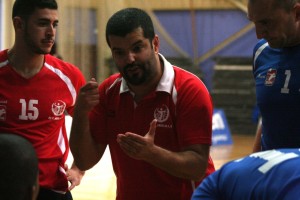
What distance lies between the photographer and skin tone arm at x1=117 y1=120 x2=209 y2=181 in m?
2.79

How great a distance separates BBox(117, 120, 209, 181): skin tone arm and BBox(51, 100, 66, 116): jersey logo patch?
1.11 metres

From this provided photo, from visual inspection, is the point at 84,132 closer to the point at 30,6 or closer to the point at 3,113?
the point at 3,113

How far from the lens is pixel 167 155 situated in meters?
2.86

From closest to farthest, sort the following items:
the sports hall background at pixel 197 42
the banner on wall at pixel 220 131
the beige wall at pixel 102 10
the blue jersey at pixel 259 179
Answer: the blue jersey at pixel 259 179 < the banner on wall at pixel 220 131 < the beige wall at pixel 102 10 < the sports hall background at pixel 197 42

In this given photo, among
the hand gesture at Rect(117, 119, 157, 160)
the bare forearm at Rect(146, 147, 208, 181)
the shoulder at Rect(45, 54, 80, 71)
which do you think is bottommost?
the bare forearm at Rect(146, 147, 208, 181)

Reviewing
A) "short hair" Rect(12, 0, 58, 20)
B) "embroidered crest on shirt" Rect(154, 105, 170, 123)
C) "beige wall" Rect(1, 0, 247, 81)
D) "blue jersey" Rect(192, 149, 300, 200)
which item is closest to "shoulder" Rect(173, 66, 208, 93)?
"embroidered crest on shirt" Rect(154, 105, 170, 123)

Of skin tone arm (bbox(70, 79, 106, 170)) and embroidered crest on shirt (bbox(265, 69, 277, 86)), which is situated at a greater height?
embroidered crest on shirt (bbox(265, 69, 277, 86))

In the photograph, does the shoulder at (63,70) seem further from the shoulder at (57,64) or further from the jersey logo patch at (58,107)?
the jersey logo patch at (58,107)

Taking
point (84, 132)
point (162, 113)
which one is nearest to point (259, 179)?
point (162, 113)

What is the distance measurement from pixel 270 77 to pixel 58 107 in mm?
1357

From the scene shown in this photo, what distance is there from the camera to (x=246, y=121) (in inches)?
570

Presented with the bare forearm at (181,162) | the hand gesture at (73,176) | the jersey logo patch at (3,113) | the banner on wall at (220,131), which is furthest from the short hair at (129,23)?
the banner on wall at (220,131)

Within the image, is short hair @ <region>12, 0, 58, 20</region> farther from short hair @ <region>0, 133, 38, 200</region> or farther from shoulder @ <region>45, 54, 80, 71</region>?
short hair @ <region>0, 133, 38, 200</region>

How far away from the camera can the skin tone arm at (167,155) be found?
9.17ft
